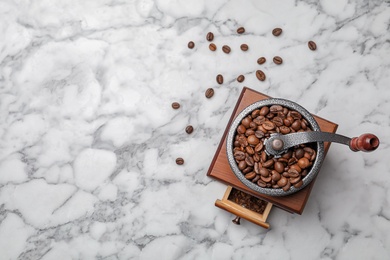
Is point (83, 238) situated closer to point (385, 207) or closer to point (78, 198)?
point (78, 198)

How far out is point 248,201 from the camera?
4.51ft

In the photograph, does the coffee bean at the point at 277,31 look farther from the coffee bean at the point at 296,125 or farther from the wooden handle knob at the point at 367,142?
the wooden handle knob at the point at 367,142

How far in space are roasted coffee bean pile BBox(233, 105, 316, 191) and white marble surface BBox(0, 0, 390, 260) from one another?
23cm

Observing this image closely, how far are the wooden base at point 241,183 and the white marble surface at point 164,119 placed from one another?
5.2 inches

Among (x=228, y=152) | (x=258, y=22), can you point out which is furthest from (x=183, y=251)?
(x=258, y=22)

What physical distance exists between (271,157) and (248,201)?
7.9 inches

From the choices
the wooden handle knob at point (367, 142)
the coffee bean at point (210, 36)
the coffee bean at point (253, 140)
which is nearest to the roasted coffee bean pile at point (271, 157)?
the coffee bean at point (253, 140)

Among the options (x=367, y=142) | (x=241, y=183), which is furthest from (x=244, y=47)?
(x=367, y=142)

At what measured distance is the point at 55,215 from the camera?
1472mm

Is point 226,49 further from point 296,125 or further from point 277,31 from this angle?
point 296,125

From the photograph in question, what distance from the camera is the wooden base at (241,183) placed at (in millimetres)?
1287

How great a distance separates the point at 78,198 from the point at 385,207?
840mm

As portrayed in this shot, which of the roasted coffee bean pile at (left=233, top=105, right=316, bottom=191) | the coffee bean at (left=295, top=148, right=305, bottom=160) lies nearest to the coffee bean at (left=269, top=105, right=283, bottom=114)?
the roasted coffee bean pile at (left=233, top=105, right=316, bottom=191)

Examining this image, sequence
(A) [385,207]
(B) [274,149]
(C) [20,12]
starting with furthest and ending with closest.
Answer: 1. (C) [20,12]
2. (A) [385,207]
3. (B) [274,149]
